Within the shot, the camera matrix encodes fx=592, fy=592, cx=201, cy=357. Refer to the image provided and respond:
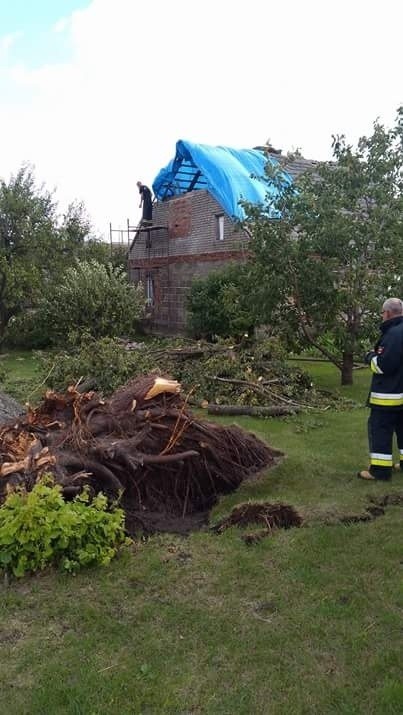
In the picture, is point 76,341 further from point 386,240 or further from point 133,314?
point 386,240

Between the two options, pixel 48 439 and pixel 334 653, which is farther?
pixel 48 439

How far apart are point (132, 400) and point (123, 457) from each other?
0.72 meters

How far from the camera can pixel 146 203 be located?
25.1 metres

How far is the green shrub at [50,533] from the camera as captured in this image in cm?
390

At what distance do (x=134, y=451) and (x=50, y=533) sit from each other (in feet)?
4.49

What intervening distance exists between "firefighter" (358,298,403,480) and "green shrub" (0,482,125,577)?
2.86 meters

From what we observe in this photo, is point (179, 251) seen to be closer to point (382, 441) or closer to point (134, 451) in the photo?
point (382, 441)

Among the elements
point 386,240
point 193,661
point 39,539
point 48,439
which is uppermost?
point 386,240

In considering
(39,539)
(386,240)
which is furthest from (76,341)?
(39,539)

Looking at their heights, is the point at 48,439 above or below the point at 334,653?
above

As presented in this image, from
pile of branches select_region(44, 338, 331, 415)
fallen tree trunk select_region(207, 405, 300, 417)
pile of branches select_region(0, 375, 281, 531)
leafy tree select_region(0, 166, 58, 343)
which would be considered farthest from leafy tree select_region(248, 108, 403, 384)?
leafy tree select_region(0, 166, 58, 343)

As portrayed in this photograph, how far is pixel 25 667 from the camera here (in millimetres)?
3115

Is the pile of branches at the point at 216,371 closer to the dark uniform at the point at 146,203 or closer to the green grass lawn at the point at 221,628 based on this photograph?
the green grass lawn at the point at 221,628

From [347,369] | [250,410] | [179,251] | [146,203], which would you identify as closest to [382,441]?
[250,410]
